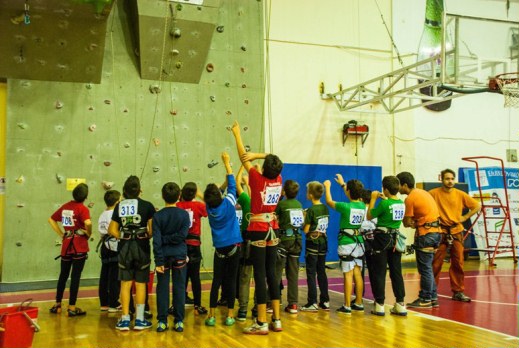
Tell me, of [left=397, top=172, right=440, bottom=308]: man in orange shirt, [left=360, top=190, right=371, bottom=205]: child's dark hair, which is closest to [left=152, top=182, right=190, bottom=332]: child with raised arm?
[left=360, top=190, right=371, bottom=205]: child's dark hair

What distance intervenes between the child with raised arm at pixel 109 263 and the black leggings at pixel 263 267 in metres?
1.49

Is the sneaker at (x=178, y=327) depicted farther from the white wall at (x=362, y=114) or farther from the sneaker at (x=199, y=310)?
the white wall at (x=362, y=114)

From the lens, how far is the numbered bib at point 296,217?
4.80m

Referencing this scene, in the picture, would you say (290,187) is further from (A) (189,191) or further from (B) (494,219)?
(B) (494,219)

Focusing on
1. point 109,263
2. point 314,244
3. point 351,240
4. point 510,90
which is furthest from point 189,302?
point 510,90

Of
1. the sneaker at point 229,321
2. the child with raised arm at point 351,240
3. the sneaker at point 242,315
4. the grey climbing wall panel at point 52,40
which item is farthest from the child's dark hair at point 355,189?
the grey climbing wall panel at point 52,40

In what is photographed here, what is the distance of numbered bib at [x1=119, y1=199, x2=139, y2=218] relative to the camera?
4.28 m

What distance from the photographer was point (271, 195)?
13.6 ft

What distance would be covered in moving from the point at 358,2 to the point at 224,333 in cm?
758

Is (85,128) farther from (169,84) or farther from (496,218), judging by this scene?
(496,218)

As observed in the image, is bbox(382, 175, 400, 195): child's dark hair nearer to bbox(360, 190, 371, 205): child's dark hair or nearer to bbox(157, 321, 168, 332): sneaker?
bbox(360, 190, 371, 205): child's dark hair

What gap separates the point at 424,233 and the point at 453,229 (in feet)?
1.87

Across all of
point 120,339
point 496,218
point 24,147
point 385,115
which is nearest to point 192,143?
point 24,147

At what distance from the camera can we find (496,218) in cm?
949
